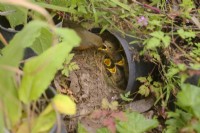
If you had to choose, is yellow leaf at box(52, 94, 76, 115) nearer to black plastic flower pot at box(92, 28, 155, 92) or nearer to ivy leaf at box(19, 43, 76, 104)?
ivy leaf at box(19, 43, 76, 104)

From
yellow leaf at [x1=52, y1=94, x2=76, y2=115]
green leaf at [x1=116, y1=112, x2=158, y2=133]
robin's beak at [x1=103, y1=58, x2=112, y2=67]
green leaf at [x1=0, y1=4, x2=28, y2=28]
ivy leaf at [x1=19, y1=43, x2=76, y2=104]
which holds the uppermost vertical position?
green leaf at [x1=0, y1=4, x2=28, y2=28]

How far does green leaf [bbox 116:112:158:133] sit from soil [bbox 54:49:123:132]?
220mm

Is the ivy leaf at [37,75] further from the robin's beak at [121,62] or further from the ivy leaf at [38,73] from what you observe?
the robin's beak at [121,62]

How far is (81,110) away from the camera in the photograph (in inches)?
56.7

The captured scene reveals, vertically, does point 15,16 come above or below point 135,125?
above

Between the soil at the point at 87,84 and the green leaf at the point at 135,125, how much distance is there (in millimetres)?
220

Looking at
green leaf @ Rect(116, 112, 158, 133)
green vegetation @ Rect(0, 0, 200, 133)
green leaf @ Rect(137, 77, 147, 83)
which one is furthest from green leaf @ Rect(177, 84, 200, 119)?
green leaf @ Rect(137, 77, 147, 83)

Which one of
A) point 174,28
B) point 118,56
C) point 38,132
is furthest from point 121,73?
point 38,132

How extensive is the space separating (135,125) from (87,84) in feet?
1.21

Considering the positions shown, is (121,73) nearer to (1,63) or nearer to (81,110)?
(81,110)

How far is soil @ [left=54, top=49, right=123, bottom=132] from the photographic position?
57.9 inches

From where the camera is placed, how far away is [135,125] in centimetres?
123

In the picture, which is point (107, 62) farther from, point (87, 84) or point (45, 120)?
point (45, 120)

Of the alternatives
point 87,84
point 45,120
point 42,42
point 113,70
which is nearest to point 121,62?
point 113,70
